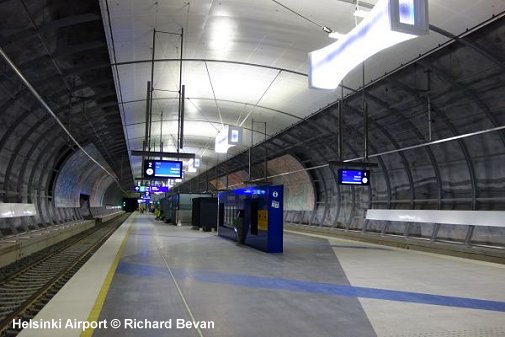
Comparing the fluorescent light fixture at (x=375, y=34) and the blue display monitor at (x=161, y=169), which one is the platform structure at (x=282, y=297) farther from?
the fluorescent light fixture at (x=375, y=34)

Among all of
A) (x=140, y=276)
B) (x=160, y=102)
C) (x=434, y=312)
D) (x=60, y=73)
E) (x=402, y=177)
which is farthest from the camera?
(x=160, y=102)

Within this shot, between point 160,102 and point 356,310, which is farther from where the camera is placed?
point 160,102

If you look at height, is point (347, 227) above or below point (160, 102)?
below

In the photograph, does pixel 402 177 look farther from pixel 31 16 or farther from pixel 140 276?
pixel 31 16

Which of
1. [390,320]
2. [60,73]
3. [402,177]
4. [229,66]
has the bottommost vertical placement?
[390,320]

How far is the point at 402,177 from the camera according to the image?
716 inches

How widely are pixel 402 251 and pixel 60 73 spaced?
12.9m

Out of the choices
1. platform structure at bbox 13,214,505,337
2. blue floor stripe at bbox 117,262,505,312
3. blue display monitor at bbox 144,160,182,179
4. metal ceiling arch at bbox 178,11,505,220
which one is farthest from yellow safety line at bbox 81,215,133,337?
metal ceiling arch at bbox 178,11,505,220

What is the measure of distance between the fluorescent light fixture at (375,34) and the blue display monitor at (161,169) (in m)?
9.06

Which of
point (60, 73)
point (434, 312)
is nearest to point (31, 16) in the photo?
point (60, 73)

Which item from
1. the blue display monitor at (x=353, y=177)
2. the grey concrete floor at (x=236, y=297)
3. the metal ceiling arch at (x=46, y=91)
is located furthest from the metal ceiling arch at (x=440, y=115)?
the metal ceiling arch at (x=46, y=91)

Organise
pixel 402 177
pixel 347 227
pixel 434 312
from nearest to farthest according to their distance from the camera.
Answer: pixel 434 312 < pixel 402 177 < pixel 347 227

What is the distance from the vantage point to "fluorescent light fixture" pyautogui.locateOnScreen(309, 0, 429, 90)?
211 inches

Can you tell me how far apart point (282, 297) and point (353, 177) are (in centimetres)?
877
